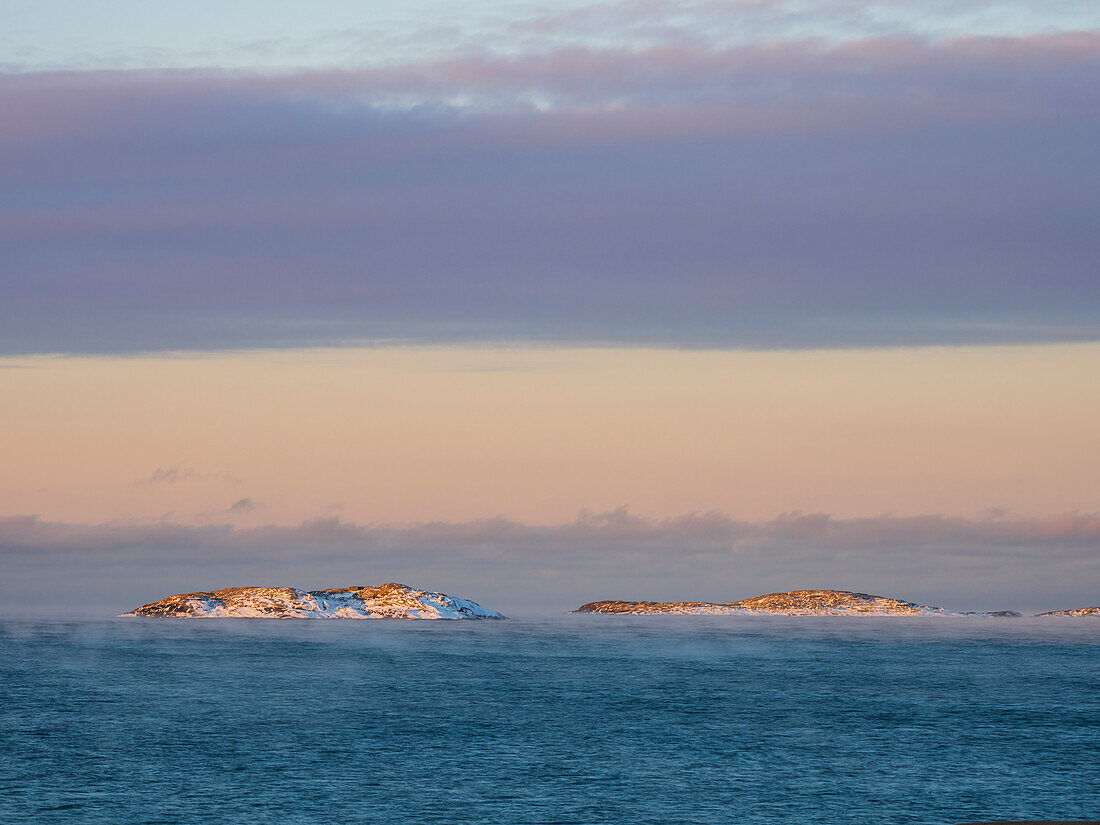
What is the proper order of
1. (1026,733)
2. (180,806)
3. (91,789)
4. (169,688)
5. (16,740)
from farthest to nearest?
(169,688) → (1026,733) → (16,740) → (91,789) → (180,806)

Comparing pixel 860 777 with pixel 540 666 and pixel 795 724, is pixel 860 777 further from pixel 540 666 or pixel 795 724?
pixel 540 666

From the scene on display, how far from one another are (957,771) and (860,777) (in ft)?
25.2

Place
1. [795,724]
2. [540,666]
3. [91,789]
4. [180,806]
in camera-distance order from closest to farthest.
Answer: [180,806], [91,789], [795,724], [540,666]

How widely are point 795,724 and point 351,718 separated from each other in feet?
131

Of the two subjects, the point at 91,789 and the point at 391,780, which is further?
the point at 391,780

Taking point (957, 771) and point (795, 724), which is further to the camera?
point (795, 724)

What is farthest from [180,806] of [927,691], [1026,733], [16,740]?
[927,691]

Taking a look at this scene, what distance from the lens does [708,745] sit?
94312 mm

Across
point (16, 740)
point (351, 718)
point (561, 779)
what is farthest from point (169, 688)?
point (561, 779)

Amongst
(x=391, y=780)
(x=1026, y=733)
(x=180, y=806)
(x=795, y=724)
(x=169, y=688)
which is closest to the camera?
(x=180, y=806)

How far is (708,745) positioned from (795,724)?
18.6 meters

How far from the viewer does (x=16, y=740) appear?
92875 mm

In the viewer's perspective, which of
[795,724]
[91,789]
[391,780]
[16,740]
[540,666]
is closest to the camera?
[91,789]

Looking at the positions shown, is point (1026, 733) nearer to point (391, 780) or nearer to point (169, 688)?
point (391, 780)
